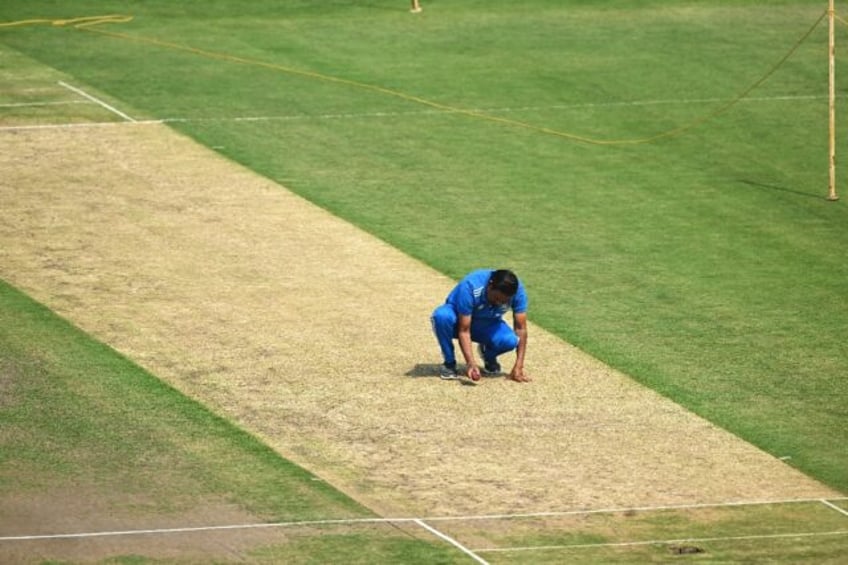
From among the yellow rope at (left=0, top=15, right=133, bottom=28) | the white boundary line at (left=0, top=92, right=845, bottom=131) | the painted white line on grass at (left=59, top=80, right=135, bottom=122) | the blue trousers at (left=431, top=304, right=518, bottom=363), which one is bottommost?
the blue trousers at (left=431, top=304, right=518, bottom=363)

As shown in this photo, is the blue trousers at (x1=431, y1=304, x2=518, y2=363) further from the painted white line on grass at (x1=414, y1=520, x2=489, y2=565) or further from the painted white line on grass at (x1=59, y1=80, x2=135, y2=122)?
the painted white line on grass at (x1=59, y1=80, x2=135, y2=122)

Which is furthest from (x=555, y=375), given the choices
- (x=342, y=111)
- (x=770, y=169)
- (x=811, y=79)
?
(x=811, y=79)

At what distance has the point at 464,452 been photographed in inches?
741

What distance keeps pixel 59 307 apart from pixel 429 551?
9576 millimetres

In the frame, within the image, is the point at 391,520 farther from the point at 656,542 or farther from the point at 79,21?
the point at 79,21

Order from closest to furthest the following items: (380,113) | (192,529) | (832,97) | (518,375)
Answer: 1. (192,529)
2. (518,375)
3. (832,97)
4. (380,113)

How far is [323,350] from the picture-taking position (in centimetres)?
2231

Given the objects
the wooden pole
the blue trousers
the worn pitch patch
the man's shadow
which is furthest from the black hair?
the wooden pole

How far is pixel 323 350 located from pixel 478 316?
251 cm

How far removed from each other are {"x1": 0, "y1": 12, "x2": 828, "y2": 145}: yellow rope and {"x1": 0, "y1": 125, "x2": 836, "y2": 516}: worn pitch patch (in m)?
5.66

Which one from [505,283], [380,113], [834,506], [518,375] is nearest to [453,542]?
[834,506]

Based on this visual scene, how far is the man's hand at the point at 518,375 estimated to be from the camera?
21.1 m

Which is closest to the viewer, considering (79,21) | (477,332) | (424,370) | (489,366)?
(477,332)

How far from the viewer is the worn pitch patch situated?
1825cm
